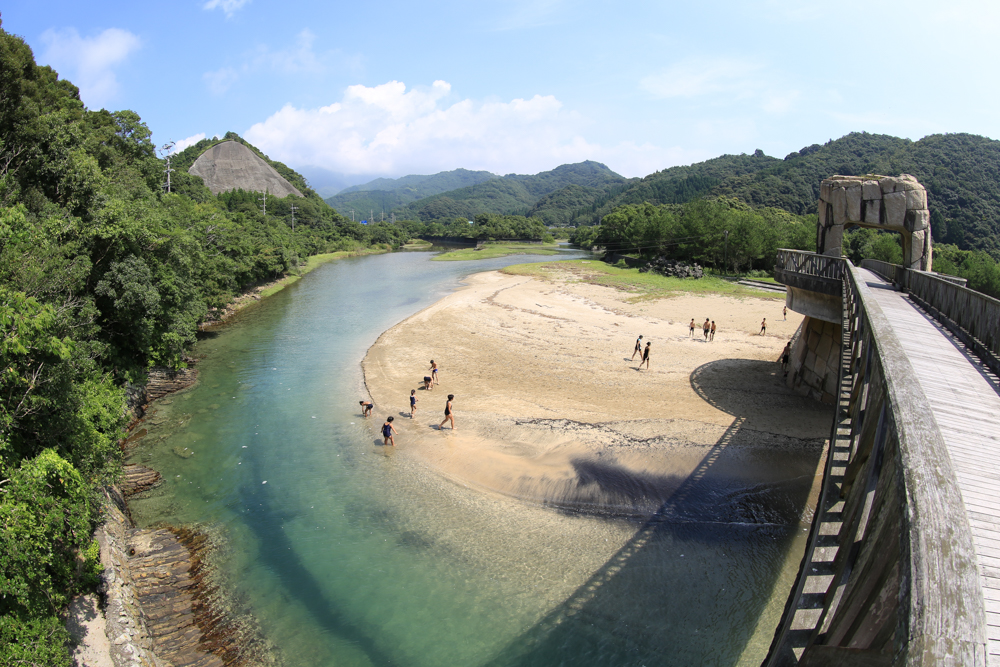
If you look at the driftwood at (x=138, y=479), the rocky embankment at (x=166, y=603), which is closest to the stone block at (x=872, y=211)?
the rocky embankment at (x=166, y=603)

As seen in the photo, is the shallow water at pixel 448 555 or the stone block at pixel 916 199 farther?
the stone block at pixel 916 199

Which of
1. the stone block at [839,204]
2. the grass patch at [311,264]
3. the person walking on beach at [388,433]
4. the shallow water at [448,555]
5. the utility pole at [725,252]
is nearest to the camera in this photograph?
the shallow water at [448,555]

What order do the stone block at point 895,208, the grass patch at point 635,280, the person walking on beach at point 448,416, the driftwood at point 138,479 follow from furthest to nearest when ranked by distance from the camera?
the grass patch at point 635,280
the person walking on beach at point 448,416
the stone block at point 895,208
the driftwood at point 138,479

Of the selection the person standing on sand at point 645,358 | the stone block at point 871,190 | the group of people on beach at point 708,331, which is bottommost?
the person standing on sand at point 645,358

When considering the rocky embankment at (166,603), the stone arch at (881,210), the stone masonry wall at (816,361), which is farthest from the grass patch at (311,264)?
the stone arch at (881,210)

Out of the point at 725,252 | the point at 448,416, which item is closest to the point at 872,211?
the point at 448,416

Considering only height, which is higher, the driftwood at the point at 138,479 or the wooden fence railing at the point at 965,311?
the wooden fence railing at the point at 965,311

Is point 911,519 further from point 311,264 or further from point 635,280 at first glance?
point 311,264

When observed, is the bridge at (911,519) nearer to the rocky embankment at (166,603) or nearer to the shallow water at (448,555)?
the shallow water at (448,555)
